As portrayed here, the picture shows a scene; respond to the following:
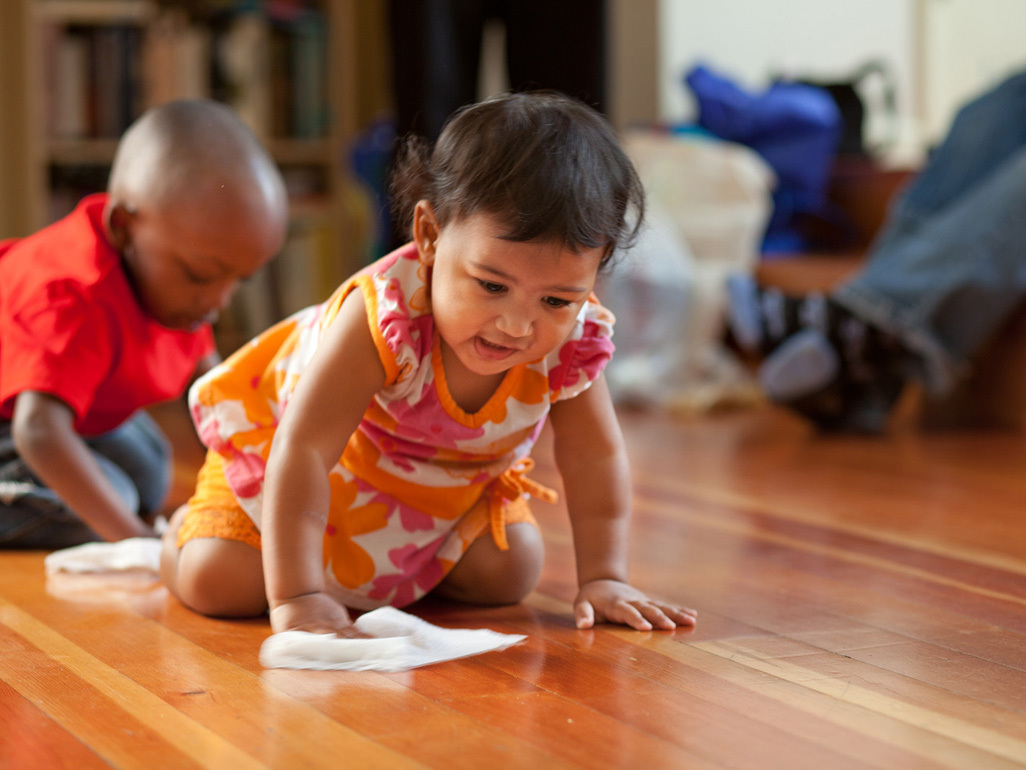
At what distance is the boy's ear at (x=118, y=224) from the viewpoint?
4.24 feet

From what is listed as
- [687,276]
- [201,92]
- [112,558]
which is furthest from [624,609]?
[201,92]

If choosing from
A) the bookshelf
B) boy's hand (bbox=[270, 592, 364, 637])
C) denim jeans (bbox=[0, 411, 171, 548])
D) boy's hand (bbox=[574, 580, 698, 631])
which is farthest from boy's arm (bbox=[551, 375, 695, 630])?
the bookshelf

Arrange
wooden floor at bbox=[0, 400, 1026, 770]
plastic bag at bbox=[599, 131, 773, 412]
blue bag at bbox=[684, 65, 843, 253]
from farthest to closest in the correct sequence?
blue bag at bbox=[684, 65, 843, 253], plastic bag at bbox=[599, 131, 773, 412], wooden floor at bbox=[0, 400, 1026, 770]

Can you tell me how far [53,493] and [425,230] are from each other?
597mm

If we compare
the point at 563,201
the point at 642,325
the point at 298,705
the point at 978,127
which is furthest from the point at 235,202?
the point at 978,127

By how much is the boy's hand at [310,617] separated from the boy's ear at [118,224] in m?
0.56

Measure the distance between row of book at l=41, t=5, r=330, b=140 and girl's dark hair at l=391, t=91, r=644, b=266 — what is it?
2.08m

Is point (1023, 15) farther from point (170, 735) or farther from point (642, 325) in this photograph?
point (170, 735)

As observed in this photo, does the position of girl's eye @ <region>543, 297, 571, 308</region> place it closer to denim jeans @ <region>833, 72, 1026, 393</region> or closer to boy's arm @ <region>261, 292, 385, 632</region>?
boy's arm @ <region>261, 292, 385, 632</region>

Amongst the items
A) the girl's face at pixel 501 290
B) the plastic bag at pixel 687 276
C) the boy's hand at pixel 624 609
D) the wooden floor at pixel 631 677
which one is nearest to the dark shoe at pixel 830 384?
the plastic bag at pixel 687 276

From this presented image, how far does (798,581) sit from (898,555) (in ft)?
0.55

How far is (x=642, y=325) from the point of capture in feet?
8.27

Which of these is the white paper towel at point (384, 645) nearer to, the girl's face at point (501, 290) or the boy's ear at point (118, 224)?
the girl's face at point (501, 290)

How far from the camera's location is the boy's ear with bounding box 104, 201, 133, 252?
129cm
